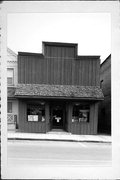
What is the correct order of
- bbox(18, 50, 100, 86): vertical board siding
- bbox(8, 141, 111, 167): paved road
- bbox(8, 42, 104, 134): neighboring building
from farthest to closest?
1. bbox(18, 50, 100, 86): vertical board siding
2. bbox(8, 42, 104, 134): neighboring building
3. bbox(8, 141, 111, 167): paved road

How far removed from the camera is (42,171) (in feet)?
9.82

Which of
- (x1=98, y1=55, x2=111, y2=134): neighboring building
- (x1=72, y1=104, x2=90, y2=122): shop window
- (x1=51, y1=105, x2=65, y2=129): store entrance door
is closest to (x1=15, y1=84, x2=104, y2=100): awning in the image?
(x1=72, y1=104, x2=90, y2=122): shop window

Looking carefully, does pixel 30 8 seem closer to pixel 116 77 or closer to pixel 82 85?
pixel 116 77

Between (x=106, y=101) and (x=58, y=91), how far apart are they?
314cm

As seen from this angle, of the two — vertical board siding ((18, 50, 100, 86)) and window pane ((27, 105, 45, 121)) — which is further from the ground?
vertical board siding ((18, 50, 100, 86))

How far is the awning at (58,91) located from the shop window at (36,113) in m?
0.78

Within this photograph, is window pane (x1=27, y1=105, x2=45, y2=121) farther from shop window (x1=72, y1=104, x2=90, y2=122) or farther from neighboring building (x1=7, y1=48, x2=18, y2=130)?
shop window (x1=72, y1=104, x2=90, y2=122)

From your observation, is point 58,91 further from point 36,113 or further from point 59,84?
point 36,113

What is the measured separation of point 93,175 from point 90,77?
852 cm

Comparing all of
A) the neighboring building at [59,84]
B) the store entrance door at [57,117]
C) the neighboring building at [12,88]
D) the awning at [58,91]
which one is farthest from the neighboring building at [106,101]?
the neighboring building at [12,88]

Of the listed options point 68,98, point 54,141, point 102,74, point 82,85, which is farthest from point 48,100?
point 102,74

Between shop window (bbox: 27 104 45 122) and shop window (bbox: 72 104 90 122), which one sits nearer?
shop window (bbox: 27 104 45 122)

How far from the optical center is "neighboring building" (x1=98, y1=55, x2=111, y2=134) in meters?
11.6

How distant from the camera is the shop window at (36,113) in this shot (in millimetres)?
11023
